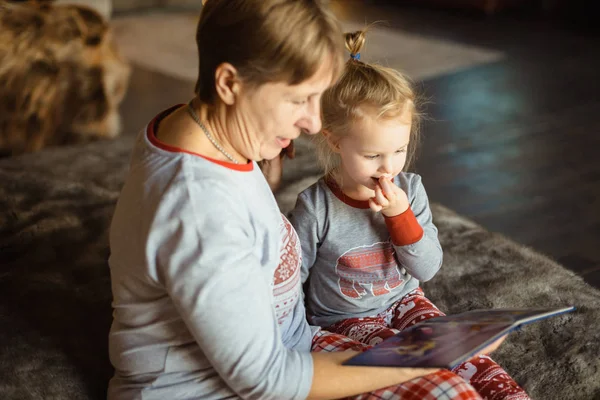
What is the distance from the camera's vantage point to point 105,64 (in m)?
2.97

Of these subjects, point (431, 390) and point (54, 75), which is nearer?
point (431, 390)

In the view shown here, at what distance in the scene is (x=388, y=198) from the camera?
1261mm

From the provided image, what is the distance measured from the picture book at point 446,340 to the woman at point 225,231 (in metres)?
0.04

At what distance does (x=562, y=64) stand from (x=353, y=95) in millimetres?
3240

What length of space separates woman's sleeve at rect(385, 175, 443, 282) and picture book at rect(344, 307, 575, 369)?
0.22m

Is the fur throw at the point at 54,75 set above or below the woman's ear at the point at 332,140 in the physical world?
below

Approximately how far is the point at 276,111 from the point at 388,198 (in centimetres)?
38

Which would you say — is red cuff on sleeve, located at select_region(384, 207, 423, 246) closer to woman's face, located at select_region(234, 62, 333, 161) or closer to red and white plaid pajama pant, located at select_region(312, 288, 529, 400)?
red and white plaid pajama pant, located at select_region(312, 288, 529, 400)

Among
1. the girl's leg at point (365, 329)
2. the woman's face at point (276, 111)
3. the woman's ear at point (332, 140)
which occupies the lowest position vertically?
the girl's leg at point (365, 329)

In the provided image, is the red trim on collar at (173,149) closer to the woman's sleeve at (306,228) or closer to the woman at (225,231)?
the woman at (225,231)

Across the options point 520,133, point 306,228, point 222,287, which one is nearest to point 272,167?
point 306,228

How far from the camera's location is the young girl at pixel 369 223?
126cm

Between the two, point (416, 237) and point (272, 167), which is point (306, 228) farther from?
point (272, 167)

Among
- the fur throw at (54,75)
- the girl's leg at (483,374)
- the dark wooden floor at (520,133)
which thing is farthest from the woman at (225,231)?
the fur throw at (54,75)
